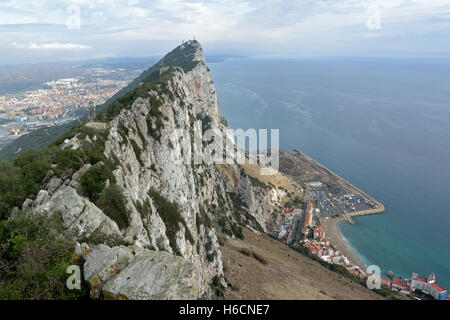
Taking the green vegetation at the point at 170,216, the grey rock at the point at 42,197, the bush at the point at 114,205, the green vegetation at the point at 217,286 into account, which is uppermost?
the grey rock at the point at 42,197

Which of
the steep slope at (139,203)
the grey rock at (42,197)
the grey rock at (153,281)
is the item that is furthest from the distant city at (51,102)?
the grey rock at (153,281)

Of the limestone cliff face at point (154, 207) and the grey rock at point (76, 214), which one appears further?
the grey rock at point (76, 214)

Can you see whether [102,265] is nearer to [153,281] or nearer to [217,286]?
[153,281]

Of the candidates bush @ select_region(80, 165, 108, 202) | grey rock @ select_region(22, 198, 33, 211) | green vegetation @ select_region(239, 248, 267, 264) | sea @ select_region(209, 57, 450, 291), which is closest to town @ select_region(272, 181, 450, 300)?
sea @ select_region(209, 57, 450, 291)

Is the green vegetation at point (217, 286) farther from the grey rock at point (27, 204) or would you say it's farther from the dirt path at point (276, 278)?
the grey rock at point (27, 204)
